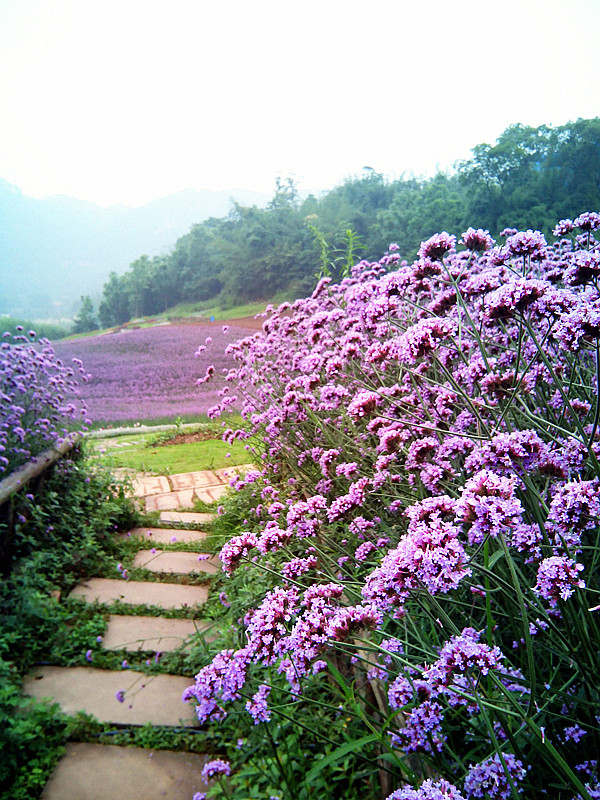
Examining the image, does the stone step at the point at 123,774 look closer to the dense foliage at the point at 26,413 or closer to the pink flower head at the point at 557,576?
the pink flower head at the point at 557,576

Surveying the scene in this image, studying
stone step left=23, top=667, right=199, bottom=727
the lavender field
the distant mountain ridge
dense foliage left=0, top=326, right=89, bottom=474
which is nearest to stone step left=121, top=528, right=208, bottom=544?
dense foliage left=0, top=326, right=89, bottom=474

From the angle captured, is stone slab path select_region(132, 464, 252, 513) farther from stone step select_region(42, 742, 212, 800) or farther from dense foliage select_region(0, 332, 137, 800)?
stone step select_region(42, 742, 212, 800)

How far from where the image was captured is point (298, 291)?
4738 mm

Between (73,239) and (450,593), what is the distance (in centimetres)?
608

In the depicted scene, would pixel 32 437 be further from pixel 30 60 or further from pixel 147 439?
pixel 30 60

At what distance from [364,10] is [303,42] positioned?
0.54 metres

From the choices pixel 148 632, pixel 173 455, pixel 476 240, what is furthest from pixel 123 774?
pixel 173 455

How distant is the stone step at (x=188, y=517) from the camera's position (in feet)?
9.25

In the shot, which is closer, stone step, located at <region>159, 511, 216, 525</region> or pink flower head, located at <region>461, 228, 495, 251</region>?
pink flower head, located at <region>461, 228, 495, 251</region>

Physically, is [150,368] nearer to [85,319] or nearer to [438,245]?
[85,319]

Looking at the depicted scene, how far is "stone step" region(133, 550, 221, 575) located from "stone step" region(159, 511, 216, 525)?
13.1 inches

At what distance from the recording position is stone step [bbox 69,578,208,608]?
2.07m

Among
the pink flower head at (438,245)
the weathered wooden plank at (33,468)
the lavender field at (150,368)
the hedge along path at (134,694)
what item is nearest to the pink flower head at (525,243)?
the pink flower head at (438,245)

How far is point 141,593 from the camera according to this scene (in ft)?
7.03
